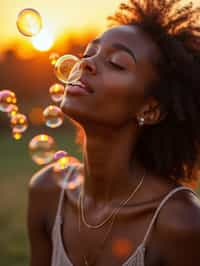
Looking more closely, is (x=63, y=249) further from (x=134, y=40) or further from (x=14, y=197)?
(x=14, y=197)

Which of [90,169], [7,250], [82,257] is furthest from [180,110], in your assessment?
[7,250]

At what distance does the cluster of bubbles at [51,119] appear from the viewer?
3.50 metres

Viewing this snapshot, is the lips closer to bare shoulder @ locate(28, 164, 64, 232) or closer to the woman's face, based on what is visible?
the woman's face

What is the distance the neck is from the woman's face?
11 centimetres

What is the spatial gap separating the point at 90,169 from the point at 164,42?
2.47 ft

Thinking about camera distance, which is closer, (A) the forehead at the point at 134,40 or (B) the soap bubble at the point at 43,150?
(A) the forehead at the point at 134,40

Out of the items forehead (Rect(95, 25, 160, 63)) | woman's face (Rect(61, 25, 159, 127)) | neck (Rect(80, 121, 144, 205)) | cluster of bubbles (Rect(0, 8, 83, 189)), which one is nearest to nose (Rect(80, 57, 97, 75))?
woman's face (Rect(61, 25, 159, 127))

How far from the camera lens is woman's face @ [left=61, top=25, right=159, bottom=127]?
2.92 meters

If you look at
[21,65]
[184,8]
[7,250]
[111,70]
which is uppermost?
[184,8]

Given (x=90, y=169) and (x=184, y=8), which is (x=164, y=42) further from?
(x=90, y=169)

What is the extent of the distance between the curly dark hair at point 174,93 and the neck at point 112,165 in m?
0.12

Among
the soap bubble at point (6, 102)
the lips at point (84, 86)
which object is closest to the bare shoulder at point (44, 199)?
the lips at point (84, 86)

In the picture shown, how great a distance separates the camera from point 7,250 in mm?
6559

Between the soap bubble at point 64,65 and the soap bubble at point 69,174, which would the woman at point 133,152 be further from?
the soap bubble at point 64,65
